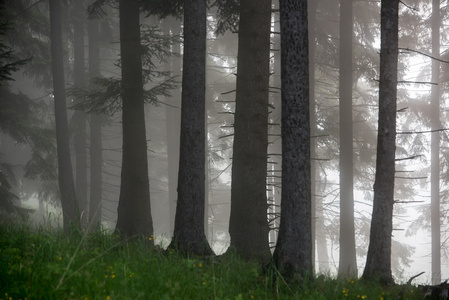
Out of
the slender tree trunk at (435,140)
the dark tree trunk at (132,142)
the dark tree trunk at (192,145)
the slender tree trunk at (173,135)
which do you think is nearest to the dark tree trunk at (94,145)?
the slender tree trunk at (173,135)

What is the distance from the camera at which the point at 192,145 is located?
748 cm

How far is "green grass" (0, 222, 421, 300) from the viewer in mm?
4188

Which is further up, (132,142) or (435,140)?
(435,140)

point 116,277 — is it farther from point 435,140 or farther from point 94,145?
point 435,140

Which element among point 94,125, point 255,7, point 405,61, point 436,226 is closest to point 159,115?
point 94,125

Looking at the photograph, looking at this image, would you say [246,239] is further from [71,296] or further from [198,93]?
[71,296]

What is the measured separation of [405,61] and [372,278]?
51.8ft

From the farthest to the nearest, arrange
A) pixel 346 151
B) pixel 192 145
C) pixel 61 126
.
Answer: pixel 61 126 < pixel 346 151 < pixel 192 145

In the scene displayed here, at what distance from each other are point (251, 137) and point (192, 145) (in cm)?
213

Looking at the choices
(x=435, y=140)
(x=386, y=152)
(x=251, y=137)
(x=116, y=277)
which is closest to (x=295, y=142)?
(x=386, y=152)

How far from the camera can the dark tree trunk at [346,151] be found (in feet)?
47.7

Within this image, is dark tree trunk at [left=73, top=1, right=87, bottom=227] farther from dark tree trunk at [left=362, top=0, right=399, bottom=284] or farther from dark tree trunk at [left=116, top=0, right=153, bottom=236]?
dark tree trunk at [left=362, top=0, right=399, bottom=284]

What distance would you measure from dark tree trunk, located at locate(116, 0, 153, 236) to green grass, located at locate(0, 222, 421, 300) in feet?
9.76

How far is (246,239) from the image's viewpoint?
29.6 feet
